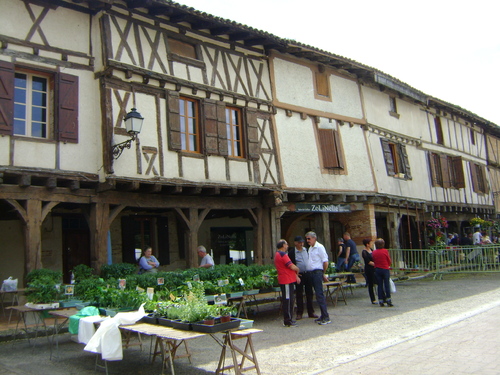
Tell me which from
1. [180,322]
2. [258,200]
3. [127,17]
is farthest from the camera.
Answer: [258,200]

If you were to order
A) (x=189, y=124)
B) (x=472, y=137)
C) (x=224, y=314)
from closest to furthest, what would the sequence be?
1. (x=224, y=314)
2. (x=189, y=124)
3. (x=472, y=137)

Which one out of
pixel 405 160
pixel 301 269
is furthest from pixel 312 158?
pixel 301 269

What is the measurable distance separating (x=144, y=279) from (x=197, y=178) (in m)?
3.60

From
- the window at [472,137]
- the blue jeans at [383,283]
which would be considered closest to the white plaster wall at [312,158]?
the blue jeans at [383,283]

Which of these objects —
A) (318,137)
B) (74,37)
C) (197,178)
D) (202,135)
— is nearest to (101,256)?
(197,178)

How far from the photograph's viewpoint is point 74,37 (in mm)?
10461

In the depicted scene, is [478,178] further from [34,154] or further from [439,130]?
[34,154]

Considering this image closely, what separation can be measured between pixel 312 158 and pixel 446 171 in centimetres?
993

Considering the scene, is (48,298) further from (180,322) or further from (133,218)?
(133,218)

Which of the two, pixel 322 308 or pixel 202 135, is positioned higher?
pixel 202 135

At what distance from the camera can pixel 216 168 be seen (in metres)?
12.4

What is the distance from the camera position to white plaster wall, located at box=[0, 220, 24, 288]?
12000 millimetres

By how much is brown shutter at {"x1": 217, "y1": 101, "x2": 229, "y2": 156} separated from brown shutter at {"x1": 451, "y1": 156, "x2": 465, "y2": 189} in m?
14.6

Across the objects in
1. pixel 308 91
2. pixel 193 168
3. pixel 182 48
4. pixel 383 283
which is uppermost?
pixel 182 48
